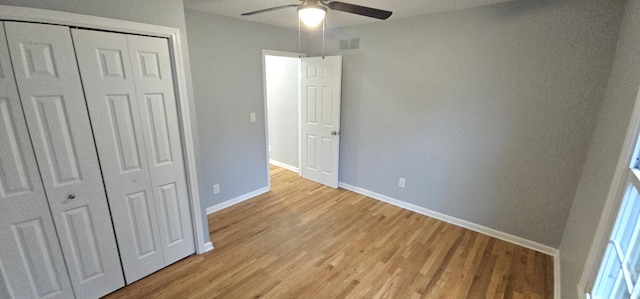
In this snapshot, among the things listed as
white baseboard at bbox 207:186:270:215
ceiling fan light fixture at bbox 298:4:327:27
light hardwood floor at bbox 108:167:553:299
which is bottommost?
light hardwood floor at bbox 108:167:553:299

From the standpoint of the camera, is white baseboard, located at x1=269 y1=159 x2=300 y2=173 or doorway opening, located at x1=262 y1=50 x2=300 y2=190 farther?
white baseboard, located at x1=269 y1=159 x2=300 y2=173

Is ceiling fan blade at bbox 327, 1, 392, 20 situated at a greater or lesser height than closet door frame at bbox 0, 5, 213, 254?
greater

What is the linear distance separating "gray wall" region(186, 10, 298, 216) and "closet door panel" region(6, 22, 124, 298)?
1.15 m

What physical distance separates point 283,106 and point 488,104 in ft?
10.6

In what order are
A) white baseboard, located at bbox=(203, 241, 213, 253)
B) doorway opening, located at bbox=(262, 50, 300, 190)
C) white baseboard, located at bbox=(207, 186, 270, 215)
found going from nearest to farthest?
white baseboard, located at bbox=(203, 241, 213, 253) < white baseboard, located at bbox=(207, 186, 270, 215) < doorway opening, located at bbox=(262, 50, 300, 190)

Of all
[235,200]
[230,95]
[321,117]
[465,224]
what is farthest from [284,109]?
[465,224]

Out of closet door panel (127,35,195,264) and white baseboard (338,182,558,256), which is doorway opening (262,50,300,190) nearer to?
white baseboard (338,182,558,256)

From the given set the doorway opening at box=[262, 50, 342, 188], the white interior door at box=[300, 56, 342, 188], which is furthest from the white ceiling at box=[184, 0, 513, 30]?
the white interior door at box=[300, 56, 342, 188]

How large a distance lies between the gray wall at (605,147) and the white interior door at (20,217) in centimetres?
342

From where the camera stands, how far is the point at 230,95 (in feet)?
10.5

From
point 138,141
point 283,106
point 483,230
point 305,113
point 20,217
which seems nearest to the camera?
point 20,217

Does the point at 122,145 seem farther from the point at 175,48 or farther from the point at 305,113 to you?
the point at 305,113

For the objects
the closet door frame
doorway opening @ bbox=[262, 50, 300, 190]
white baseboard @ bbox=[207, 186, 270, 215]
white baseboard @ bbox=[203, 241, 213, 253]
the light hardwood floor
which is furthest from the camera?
doorway opening @ bbox=[262, 50, 300, 190]

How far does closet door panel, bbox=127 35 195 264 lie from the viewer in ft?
6.22
